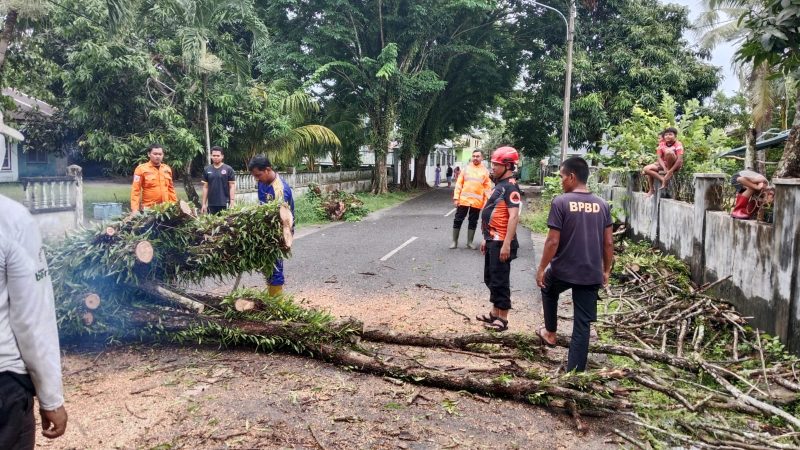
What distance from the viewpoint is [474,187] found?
967 centimetres

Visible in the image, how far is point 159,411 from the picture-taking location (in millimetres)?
3678

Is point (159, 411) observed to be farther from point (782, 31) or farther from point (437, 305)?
point (782, 31)

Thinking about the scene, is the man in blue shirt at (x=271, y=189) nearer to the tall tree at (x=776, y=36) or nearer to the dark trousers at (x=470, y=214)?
the dark trousers at (x=470, y=214)

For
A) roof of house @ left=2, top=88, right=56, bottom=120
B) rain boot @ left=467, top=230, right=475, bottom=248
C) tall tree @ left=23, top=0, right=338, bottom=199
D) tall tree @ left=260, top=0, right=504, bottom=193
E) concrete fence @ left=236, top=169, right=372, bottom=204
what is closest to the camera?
rain boot @ left=467, top=230, right=475, bottom=248

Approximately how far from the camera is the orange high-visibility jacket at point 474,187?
31.7ft

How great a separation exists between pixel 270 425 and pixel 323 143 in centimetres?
1740

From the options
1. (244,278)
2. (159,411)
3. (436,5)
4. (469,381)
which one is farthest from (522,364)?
(436,5)

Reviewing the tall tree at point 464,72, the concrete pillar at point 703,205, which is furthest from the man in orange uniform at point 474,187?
the tall tree at point 464,72

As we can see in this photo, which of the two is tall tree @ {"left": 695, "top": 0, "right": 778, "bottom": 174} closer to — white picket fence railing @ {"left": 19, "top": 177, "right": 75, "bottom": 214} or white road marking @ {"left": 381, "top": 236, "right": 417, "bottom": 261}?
white road marking @ {"left": 381, "top": 236, "right": 417, "bottom": 261}

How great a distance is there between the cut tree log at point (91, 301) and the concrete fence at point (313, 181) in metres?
8.12

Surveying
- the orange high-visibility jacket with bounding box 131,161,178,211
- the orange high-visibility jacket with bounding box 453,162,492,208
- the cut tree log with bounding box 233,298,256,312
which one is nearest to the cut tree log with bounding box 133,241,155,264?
the cut tree log with bounding box 233,298,256,312

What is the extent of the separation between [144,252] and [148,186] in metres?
3.48

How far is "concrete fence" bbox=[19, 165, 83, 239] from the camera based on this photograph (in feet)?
36.9

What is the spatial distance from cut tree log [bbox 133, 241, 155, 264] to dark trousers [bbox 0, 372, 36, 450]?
8.92ft
